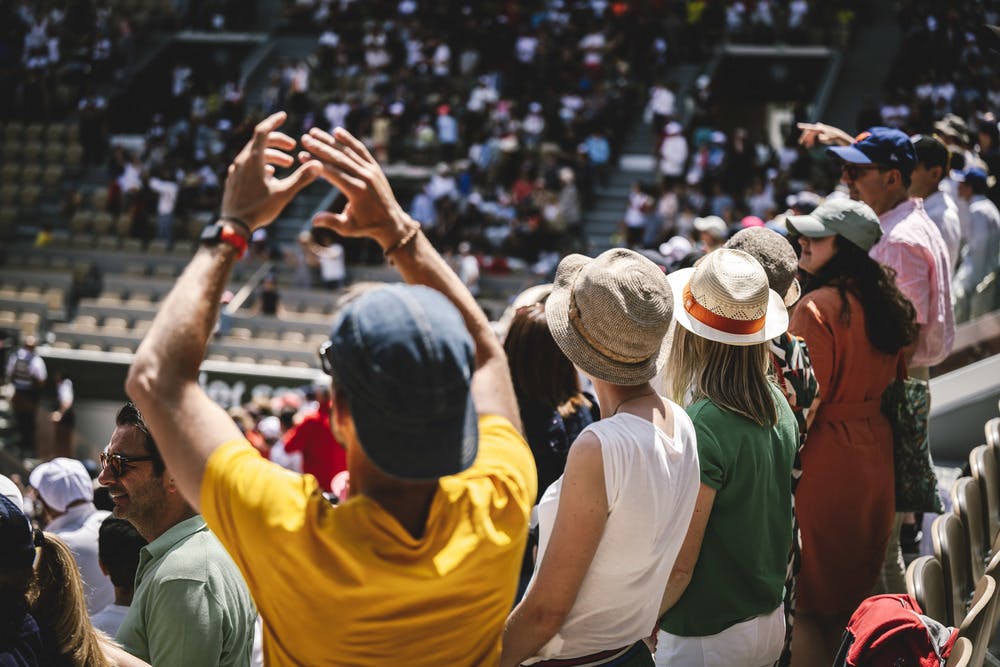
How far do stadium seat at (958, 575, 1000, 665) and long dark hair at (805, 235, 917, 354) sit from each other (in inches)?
30.6

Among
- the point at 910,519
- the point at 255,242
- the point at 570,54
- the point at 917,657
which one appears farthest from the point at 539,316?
the point at 570,54

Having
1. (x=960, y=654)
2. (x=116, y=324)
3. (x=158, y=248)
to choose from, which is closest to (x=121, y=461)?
(x=960, y=654)

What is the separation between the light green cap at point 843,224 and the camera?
3518 millimetres

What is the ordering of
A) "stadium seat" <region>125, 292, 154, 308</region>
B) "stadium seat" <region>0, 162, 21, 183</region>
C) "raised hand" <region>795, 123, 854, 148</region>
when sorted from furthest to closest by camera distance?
1. "stadium seat" <region>0, 162, 21, 183</region>
2. "stadium seat" <region>125, 292, 154, 308</region>
3. "raised hand" <region>795, 123, 854, 148</region>

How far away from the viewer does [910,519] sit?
4.16 meters

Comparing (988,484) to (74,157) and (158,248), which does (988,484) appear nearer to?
(158,248)

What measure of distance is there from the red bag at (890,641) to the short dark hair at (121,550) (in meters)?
1.97

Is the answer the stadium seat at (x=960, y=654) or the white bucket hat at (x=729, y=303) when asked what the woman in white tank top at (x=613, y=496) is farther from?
the stadium seat at (x=960, y=654)

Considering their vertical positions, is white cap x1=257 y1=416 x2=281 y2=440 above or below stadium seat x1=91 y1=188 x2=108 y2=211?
above

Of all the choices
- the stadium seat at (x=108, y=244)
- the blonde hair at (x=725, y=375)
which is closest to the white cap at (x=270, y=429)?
the blonde hair at (x=725, y=375)

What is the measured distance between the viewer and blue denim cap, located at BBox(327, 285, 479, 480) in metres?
1.57

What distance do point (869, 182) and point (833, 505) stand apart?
152cm

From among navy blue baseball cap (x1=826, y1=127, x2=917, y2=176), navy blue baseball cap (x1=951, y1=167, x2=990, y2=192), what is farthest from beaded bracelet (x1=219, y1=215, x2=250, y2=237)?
navy blue baseball cap (x1=951, y1=167, x2=990, y2=192)

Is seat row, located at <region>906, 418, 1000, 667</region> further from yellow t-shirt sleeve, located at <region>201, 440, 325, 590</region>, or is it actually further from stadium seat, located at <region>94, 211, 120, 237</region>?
stadium seat, located at <region>94, 211, 120, 237</region>
